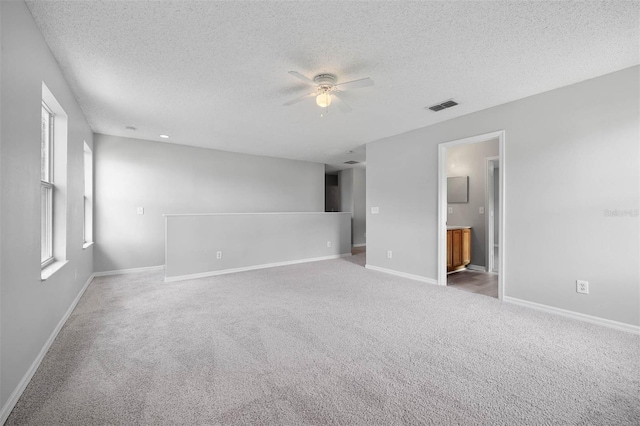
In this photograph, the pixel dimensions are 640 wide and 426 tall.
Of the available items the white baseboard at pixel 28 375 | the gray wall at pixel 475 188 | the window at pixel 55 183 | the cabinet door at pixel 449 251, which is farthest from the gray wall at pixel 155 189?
the gray wall at pixel 475 188

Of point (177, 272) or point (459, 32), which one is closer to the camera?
point (459, 32)

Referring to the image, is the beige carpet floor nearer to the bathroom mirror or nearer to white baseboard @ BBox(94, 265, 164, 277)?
white baseboard @ BBox(94, 265, 164, 277)

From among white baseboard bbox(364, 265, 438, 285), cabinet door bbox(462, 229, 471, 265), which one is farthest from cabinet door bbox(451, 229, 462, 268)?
white baseboard bbox(364, 265, 438, 285)

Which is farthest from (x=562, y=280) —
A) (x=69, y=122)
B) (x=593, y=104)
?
(x=69, y=122)

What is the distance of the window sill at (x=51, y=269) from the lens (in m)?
2.28

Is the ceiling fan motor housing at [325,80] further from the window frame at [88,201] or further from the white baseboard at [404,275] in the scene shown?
the window frame at [88,201]

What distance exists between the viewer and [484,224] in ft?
17.4

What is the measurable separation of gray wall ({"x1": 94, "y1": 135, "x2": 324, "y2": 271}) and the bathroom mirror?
4.06m

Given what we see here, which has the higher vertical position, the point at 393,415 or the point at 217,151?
the point at 217,151

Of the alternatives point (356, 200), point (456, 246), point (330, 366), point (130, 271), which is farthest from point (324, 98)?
point (356, 200)

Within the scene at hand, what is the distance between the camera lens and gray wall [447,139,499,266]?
5.28 meters

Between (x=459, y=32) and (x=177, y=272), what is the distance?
4840 millimetres

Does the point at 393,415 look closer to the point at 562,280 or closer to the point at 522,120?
the point at 562,280

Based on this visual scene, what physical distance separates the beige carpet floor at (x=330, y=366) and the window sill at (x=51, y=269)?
0.60 m
